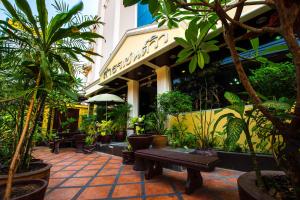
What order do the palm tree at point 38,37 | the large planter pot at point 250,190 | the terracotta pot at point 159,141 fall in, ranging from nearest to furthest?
1. the large planter pot at point 250,190
2. the palm tree at point 38,37
3. the terracotta pot at point 159,141

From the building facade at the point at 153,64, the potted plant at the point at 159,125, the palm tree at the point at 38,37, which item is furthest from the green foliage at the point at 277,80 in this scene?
the potted plant at the point at 159,125

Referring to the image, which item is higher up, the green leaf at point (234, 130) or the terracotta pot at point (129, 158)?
the green leaf at point (234, 130)

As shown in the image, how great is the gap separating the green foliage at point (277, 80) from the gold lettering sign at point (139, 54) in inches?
104

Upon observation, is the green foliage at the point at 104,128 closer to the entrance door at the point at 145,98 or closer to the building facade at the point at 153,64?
the building facade at the point at 153,64

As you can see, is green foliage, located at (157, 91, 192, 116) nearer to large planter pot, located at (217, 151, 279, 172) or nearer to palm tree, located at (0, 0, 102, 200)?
large planter pot, located at (217, 151, 279, 172)

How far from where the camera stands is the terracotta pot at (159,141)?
424cm

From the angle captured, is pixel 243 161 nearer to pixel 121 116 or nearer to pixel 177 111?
pixel 177 111

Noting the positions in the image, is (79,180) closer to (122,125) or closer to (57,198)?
(57,198)

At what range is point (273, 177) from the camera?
121 centimetres

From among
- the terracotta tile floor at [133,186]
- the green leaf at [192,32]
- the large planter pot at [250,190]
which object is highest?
the green leaf at [192,32]

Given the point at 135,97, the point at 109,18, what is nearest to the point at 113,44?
the point at 109,18

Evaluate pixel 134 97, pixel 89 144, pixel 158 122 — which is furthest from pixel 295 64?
pixel 134 97

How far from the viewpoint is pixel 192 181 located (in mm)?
1941

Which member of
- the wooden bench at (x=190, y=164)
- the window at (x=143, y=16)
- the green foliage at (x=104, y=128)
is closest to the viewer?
the wooden bench at (x=190, y=164)
